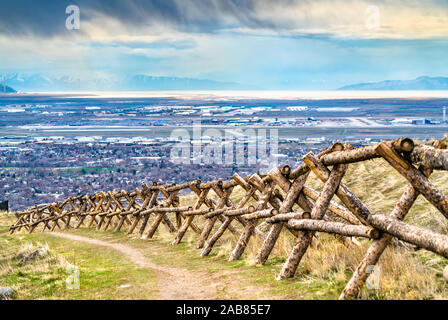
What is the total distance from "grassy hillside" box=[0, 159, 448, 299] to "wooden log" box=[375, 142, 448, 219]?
1002 mm

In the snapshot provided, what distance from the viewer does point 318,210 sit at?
7.88 m

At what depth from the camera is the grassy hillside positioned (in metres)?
6.83

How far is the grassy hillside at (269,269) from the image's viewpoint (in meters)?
6.83

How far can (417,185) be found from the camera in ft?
20.1

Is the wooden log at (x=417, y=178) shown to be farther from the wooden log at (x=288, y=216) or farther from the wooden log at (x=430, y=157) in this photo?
the wooden log at (x=288, y=216)

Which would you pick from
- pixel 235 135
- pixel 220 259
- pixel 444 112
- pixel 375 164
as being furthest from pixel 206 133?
pixel 220 259

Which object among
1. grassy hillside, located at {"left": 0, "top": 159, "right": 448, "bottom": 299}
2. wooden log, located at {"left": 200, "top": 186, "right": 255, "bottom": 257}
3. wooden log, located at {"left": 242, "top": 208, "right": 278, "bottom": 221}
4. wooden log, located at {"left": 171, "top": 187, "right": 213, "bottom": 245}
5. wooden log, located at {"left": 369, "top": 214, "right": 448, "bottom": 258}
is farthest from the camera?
wooden log, located at {"left": 171, "top": 187, "right": 213, "bottom": 245}

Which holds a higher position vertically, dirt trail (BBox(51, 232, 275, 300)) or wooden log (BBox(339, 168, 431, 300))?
wooden log (BBox(339, 168, 431, 300))

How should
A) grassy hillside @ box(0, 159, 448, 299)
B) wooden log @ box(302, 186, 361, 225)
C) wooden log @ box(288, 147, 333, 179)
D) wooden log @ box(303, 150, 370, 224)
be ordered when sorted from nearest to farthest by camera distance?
grassy hillside @ box(0, 159, 448, 299) → wooden log @ box(303, 150, 370, 224) → wooden log @ box(288, 147, 333, 179) → wooden log @ box(302, 186, 361, 225)

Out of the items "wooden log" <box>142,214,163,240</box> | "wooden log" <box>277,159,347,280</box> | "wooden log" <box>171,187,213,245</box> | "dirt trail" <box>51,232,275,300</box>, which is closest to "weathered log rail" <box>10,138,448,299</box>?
"wooden log" <box>277,159,347,280</box>

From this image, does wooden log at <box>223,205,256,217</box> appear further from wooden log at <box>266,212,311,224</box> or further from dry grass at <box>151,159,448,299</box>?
wooden log at <box>266,212,311,224</box>

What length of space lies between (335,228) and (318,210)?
638 millimetres
